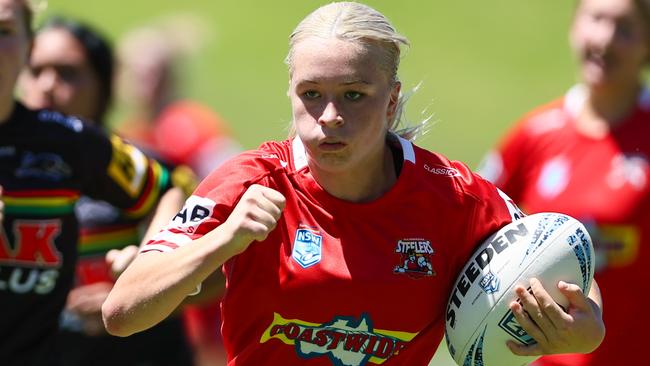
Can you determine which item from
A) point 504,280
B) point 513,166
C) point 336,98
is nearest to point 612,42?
point 513,166

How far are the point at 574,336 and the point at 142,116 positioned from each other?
23.3ft

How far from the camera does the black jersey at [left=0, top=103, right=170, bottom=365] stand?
497 cm

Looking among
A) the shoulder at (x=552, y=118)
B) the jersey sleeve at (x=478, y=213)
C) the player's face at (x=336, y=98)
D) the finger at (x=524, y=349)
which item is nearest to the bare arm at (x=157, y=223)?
the player's face at (x=336, y=98)

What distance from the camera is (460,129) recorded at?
17.9 metres

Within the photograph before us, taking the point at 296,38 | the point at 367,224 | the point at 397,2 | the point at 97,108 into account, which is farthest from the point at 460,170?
the point at 397,2

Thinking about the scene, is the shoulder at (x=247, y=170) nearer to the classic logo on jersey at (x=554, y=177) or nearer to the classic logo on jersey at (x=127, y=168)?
the classic logo on jersey at (x=127, y=168)

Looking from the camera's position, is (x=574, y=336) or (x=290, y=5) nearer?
(x=574, y=336)

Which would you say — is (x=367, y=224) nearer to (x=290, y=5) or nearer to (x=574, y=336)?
(x=574, y=336)

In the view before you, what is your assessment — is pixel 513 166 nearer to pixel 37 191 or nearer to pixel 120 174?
pixel 120 174

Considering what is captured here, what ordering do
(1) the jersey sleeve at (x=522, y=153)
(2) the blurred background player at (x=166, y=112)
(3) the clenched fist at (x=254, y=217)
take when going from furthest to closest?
(2) the blurred background player at (x=166, y=112)
(1) the jersey sleeve at (x=522, y=153)
(3) the clenched fist at (x=254, y=217)

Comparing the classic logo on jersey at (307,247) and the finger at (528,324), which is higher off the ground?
the classic logo on jersey at (307,247)

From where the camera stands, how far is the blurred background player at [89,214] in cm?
628

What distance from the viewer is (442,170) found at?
419 cm

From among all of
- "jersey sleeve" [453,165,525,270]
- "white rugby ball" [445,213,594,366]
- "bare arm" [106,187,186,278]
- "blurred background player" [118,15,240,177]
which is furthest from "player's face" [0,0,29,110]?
"blurred background player" [118,15,240,177]
